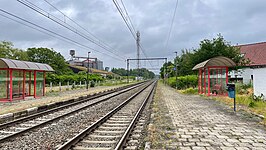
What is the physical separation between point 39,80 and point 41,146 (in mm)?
14829

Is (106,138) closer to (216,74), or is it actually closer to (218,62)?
(218,62)

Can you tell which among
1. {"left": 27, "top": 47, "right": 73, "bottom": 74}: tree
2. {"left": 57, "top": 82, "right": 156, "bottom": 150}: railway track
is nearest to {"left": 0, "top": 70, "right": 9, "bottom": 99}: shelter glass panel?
{"left": 57, "top": 82, "right": 156, "bottom": 150}: railway track

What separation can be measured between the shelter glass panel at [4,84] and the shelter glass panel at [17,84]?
0.48 metres

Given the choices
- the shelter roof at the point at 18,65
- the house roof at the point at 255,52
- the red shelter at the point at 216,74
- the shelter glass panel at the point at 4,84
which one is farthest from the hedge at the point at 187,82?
the shelter glass panel at the point at 4,84

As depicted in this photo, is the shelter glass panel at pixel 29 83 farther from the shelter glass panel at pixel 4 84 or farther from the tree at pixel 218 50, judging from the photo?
the tree at pixel 218 50

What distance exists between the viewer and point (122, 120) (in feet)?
28.4

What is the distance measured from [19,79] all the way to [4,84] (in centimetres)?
153

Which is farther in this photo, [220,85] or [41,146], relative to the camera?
[220,85]

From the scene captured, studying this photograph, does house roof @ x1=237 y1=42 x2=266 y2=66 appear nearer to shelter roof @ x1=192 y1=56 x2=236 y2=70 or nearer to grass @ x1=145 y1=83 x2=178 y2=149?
shelter roof @ x1=192 y1=56 x2=236 y2=70

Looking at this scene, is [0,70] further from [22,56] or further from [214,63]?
[22,56]

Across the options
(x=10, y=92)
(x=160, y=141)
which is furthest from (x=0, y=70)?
(x=160, y=141)

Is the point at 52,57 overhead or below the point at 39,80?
overhead

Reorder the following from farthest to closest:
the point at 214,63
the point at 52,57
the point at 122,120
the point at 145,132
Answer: the point at 52,57 < the point at 214,63 < the point at 122,120 < the point at 145,132

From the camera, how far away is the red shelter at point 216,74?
16.3 meters
